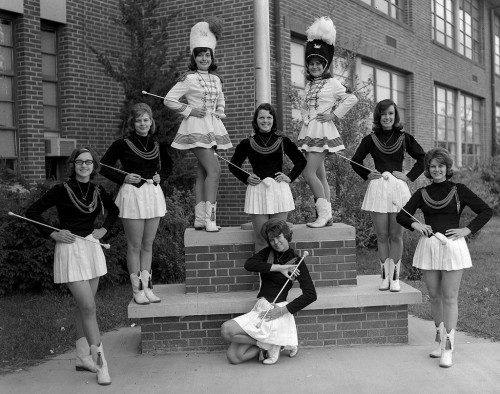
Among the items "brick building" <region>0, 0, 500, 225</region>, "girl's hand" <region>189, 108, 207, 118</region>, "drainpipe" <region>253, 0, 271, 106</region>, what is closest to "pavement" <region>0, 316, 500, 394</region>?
"girl's hand" <region>189, 108, 207, 118</region>

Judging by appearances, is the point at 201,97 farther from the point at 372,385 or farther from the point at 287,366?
the point at 372,385

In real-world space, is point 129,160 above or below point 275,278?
above

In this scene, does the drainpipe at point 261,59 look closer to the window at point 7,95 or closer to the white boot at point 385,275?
the white boot at point 385,275

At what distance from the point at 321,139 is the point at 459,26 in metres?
17.3

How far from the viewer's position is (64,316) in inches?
267

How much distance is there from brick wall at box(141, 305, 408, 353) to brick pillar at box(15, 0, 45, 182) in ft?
15.6

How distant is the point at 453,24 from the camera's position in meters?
20.6

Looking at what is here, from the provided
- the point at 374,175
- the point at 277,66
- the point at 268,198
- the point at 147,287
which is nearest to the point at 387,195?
the point at 374,175

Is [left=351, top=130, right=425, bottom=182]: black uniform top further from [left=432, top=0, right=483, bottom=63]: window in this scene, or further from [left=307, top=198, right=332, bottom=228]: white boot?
[left=432, top=0, right=483, bottom=63]: window

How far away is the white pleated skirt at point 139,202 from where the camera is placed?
5258 millimetres

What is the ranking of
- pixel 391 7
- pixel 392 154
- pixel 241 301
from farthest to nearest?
pixel 391 7, pixel 392 154, pixel 241 301

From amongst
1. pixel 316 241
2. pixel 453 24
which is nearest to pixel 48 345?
pixel 316 241

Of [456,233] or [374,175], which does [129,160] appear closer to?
[374,175]

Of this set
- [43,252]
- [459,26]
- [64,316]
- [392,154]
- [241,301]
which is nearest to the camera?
[241,301]
